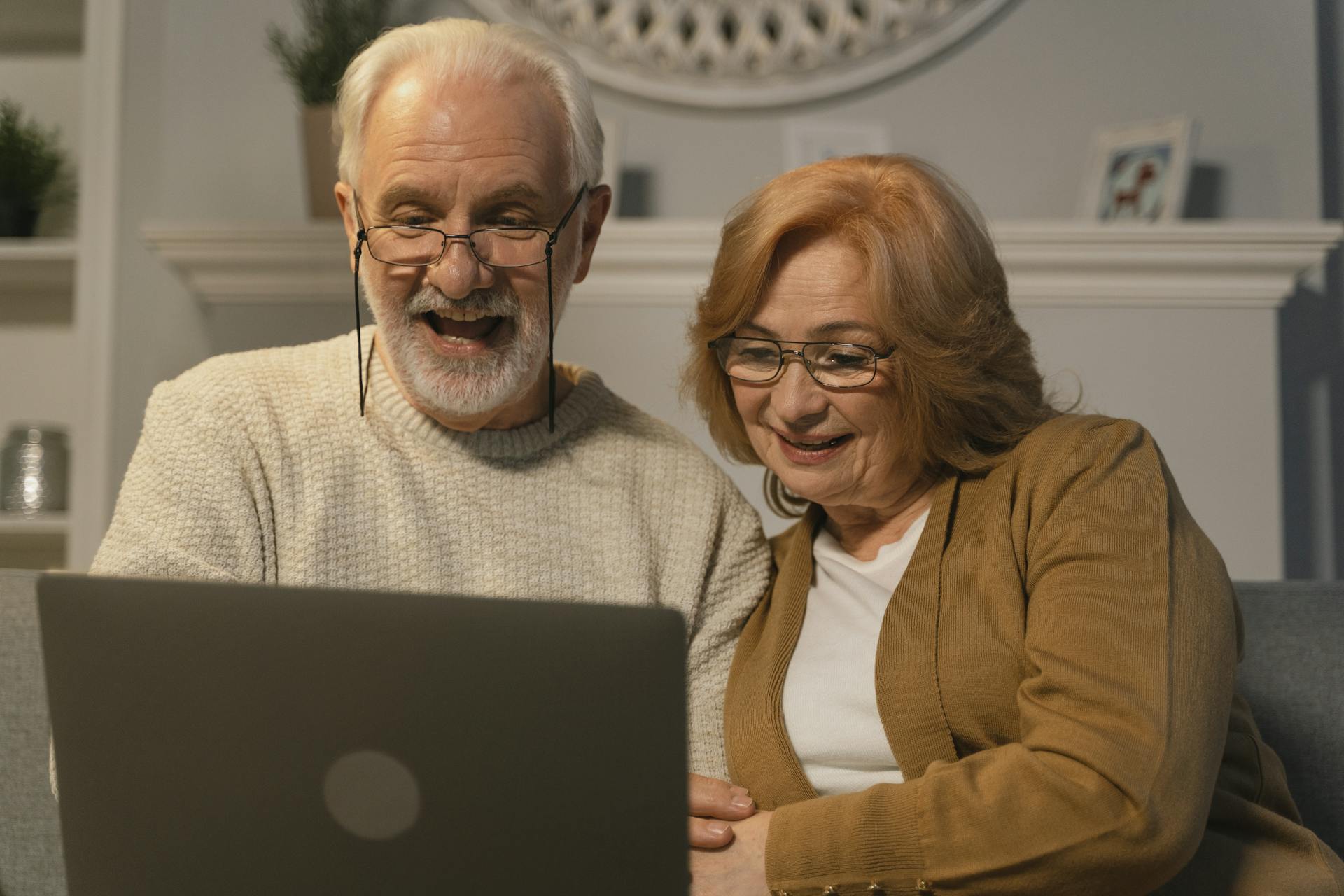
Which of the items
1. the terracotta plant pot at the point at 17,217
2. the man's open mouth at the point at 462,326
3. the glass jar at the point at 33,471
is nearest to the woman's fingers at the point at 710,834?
the man's open mouth at the point at 462,326

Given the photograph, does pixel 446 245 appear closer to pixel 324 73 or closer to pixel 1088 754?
pixel 1088 754

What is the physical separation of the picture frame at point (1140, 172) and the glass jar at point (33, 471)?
2104mm

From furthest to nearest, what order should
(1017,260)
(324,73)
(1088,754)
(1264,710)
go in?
(324,73), (1017,260), (1264,710), (1088,754)

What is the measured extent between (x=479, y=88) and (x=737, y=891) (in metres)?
0.87

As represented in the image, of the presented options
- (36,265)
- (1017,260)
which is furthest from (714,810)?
(36,265)

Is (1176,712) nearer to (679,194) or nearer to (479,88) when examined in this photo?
(479,88)

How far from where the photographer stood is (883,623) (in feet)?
4.00

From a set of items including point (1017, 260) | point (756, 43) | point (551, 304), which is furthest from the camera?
point (756, 43)

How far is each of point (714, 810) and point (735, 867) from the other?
70 mm

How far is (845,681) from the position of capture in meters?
1.24

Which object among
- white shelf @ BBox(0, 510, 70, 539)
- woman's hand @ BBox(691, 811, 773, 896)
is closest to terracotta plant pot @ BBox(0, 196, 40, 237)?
white shelf @ BBox(0, 510, 70, 539)

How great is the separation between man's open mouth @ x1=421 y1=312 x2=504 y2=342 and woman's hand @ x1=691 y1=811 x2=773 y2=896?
61cm

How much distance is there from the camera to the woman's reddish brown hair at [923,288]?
4.06ft

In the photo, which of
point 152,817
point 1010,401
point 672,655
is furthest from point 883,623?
point 152,817
